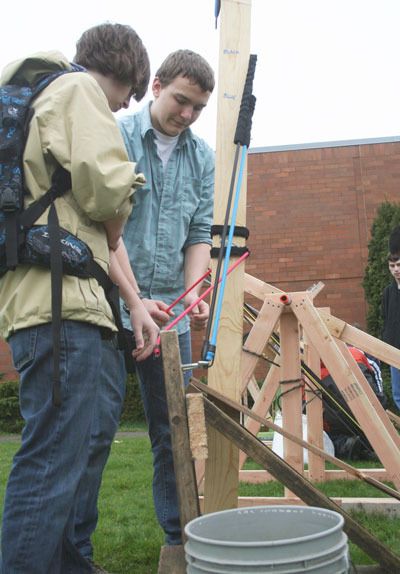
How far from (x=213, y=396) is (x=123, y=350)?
27.7 inches

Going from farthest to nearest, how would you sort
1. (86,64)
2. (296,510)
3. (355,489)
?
(355,489) → (86,64) → (296,510)

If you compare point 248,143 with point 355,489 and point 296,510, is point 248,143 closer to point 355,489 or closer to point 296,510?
point 296,510

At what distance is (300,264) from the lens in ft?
40.2

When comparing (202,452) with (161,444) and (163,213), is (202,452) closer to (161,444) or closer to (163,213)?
(161,444)

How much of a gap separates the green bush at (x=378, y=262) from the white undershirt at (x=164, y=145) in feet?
26.2

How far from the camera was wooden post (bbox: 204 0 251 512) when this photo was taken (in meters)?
2.16

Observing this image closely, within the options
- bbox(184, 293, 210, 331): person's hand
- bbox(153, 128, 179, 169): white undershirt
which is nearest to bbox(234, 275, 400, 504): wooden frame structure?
bbox(184, 293, 210, 331): person's hand

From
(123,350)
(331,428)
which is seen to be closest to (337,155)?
(331,428)

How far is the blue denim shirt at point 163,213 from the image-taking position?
2.83 metres

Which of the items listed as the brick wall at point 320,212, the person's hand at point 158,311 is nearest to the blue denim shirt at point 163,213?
the person's hand at point 158,311

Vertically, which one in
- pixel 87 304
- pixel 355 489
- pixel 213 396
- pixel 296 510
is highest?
pixel 87 304

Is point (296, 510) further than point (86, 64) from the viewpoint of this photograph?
No

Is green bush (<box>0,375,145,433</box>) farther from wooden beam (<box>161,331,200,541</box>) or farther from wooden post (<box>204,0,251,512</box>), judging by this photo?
wooden beam (<box>161,331,200,541</box>)

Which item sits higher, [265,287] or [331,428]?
[265,287]
